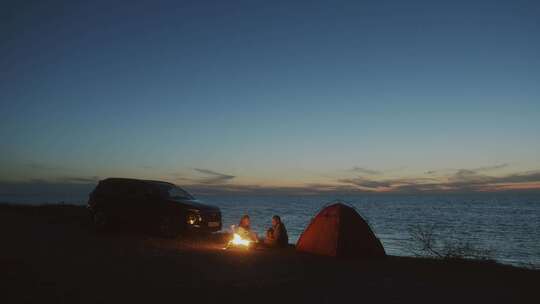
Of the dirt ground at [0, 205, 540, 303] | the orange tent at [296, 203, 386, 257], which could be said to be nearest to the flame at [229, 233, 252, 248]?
the dirt ground at [0, 205, 540, 303]

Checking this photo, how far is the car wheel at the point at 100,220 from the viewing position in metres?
16.3

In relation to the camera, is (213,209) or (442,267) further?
(213,209)

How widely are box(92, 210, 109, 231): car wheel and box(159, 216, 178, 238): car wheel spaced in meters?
2.70

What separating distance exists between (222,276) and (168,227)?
6.77 metres

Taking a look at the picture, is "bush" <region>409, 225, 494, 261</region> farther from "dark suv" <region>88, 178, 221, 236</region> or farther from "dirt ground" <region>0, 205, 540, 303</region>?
"dark suv" <region>88, 178, 221, 236</region>

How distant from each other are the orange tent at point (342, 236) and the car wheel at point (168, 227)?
4.98 metres

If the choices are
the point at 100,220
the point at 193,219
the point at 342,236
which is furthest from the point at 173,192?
the point at 342,236

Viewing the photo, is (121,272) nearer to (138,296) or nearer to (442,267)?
(138,296)

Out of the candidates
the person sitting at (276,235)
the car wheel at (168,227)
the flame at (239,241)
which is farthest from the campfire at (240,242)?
the car wheel at (168,227)

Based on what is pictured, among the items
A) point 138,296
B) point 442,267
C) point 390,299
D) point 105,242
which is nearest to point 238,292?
point 138,296

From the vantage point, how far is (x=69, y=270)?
8820 mm

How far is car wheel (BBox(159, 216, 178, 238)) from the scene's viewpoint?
15000 mm

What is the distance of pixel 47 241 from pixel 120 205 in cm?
310

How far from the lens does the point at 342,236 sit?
12.3 meters
